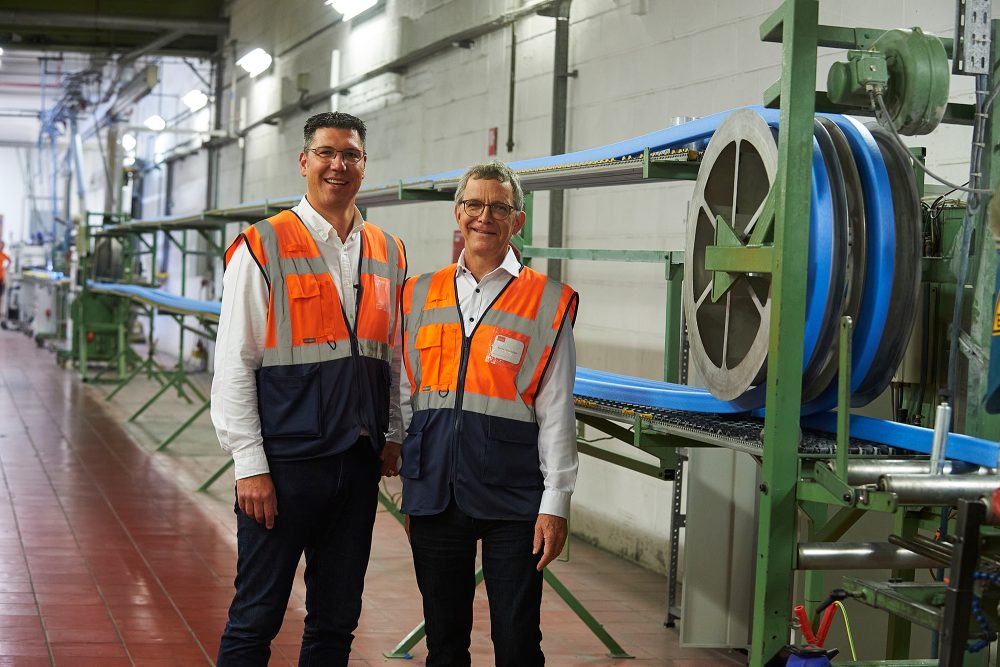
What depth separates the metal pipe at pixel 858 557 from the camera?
7.84ft

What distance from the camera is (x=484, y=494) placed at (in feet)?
8.75

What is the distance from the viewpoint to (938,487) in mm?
2180

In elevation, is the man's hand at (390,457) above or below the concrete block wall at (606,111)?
below

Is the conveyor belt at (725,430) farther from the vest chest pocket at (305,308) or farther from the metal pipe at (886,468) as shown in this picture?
the vest chest pocket at (305,308)

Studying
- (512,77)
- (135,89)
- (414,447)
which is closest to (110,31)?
(135,89)

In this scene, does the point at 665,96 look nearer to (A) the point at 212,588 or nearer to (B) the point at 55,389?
(A) the point at 212,588

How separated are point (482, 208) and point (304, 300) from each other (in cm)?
49

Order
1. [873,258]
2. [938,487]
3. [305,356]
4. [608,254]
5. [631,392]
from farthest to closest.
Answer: [608,254] < [631,392] < [305,356] < [873,258] < [938,487]

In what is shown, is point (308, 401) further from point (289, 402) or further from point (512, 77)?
point (512, 77)

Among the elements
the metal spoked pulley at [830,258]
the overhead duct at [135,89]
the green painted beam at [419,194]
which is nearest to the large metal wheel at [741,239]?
the metal spoked pulley at [830,258]

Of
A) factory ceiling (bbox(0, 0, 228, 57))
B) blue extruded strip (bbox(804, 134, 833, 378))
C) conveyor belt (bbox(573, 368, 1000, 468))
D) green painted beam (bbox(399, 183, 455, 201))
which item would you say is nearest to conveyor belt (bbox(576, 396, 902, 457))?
conveyor belt (bbox(573, 368, 1000, 468))

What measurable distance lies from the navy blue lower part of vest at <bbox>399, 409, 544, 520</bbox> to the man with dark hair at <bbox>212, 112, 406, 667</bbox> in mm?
229

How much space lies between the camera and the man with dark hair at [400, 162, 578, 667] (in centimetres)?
268

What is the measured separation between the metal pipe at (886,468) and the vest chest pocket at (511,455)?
28.6 inches
